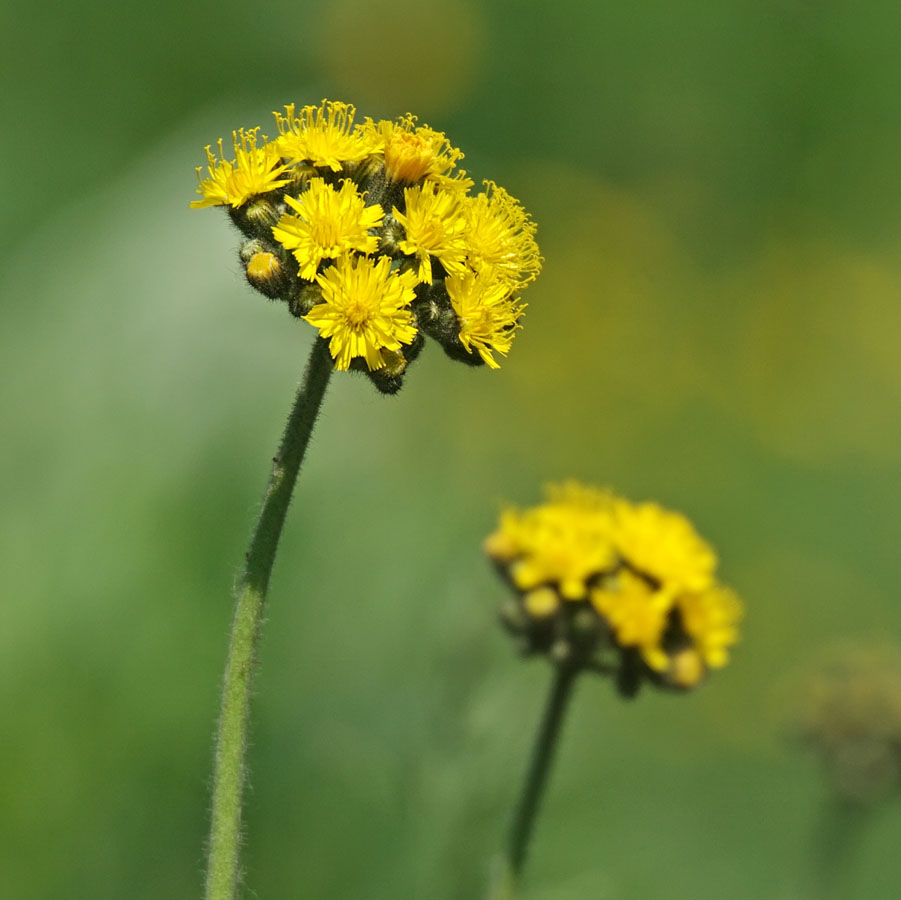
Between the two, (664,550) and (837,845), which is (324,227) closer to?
(664,550)

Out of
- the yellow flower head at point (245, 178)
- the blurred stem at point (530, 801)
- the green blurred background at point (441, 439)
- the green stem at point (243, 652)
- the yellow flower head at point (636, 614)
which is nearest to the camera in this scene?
the green stem at point (243, 652)

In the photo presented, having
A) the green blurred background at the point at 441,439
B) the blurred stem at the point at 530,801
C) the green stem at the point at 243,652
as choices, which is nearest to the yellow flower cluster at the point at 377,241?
the green stem at the point at 243,652

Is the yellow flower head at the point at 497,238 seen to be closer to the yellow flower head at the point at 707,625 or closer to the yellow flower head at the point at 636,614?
the yellow flower head at the point at 636,614

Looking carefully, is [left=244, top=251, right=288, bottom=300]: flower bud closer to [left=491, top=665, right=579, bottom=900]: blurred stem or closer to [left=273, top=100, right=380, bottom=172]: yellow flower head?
[left=273, top=100, right=380, bottom=172]: yellow flower head

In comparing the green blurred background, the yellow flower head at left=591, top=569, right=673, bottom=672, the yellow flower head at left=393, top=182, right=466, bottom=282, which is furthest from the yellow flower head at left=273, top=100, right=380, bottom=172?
the yellow flower head at left=591, top=569, right=673, bottom=672

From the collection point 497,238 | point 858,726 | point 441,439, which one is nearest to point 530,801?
point 497,238

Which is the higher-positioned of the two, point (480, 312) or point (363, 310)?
point (480, 312)
